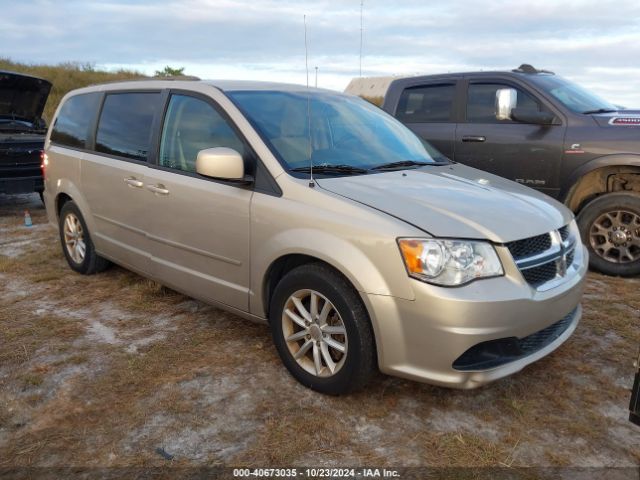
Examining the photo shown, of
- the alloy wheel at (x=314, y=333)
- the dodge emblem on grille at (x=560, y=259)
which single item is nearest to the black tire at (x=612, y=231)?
the dodge emblem on grille at (x=560, y=259)

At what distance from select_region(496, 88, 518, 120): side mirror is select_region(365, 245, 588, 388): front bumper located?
9.40 feet

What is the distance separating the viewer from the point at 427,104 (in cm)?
631

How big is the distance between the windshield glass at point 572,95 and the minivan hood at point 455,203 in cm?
239

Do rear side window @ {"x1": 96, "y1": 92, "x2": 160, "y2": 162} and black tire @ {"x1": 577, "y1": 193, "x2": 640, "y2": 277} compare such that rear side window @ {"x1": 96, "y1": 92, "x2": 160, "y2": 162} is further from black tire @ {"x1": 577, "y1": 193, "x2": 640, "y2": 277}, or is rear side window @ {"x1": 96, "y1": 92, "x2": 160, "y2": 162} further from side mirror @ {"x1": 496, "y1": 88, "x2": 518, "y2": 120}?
black tire @ {"x1": 577, "y1": 193, "x2": 640, "y2": 277}

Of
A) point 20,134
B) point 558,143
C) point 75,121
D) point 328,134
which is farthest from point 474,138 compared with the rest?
point 20,134

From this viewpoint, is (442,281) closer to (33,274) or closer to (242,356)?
(242,356)

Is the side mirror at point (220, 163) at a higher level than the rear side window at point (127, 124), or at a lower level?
lower

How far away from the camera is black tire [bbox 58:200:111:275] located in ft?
16.5

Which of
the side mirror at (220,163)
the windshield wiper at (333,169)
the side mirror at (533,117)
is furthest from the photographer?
the side mirror at (533,117)

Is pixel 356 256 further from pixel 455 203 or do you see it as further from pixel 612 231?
pixel 612 231

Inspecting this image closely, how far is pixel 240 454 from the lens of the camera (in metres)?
2.54

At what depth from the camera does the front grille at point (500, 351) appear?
2639 mm

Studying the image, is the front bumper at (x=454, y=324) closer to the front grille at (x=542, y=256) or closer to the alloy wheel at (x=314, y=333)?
the front grille at (x=542, y=256)

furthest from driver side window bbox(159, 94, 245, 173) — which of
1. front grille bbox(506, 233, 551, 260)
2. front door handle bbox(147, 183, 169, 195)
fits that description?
front grille bbox(506, 233, 551, 260)
